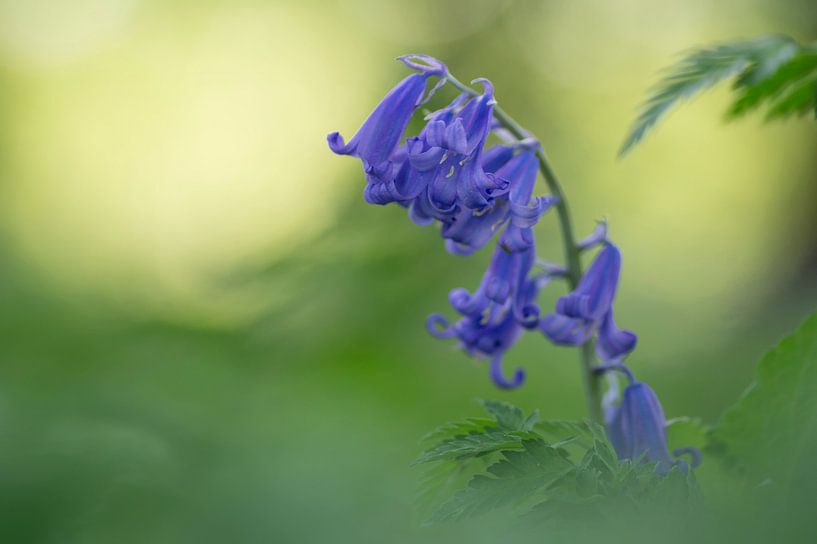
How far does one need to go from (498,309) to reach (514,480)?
67 centimetres

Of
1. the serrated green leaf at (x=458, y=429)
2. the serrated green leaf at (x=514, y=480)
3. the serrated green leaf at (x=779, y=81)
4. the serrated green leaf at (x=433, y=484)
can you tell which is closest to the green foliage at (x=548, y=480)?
the serrated green leaf at (x=514, y=480)

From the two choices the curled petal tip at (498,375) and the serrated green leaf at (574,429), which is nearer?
the serrated green leaf at (574,429)

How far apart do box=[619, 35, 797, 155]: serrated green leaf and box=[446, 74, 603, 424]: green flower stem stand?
18 centimetres

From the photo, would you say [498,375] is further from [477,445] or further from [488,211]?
[477,445]

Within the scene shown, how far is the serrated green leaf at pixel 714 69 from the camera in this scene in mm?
1896

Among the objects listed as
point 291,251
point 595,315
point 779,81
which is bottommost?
point 595,315

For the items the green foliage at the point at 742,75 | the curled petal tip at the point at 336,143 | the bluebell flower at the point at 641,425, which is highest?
the green foliage at the point at 742,75

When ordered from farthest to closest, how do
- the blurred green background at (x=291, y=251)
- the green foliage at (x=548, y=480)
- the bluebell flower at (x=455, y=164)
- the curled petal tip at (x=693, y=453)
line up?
the blurred green background at (x=291, y=251) → the curled petal tip at (x=693, y=453) → the bluebell flower at (x=455, y=164) → the green foliage at (x=548, y=480)

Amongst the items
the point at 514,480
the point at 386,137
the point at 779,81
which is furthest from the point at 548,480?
the point at 779,81

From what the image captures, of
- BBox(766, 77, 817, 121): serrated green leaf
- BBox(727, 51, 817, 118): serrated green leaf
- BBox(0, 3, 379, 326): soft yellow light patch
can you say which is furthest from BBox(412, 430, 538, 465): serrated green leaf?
BBox(0, 3, 379, 326): soft yellow light patch

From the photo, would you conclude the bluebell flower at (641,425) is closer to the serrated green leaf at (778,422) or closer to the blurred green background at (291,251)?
the serrated green leaf at (778,422)

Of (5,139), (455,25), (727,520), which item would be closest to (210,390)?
(727,520)

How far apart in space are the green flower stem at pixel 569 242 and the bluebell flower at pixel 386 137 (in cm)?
8

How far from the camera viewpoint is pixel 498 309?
1997mm
